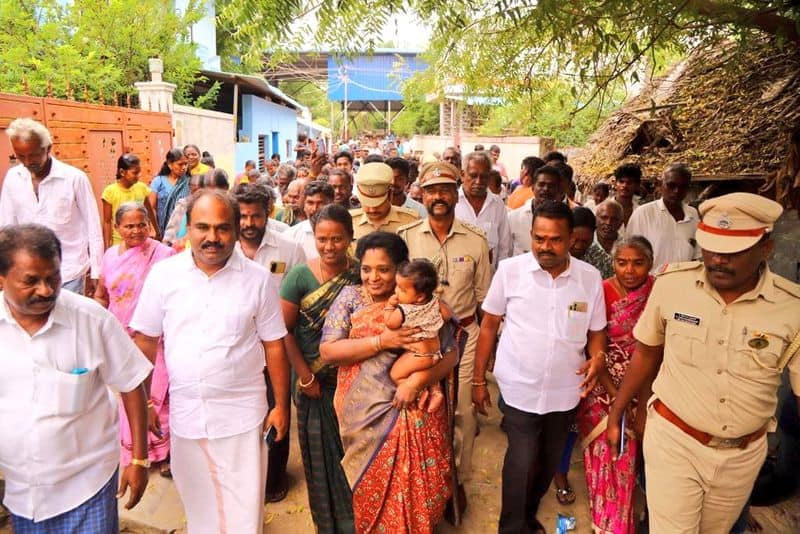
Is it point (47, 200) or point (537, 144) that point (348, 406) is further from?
point (537, 144)

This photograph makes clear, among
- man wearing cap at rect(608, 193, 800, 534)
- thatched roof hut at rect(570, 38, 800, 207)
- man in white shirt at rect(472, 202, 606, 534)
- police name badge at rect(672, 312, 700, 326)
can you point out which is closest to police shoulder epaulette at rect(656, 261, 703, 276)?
man wearing cap at rect(608, 193, 800, 534)

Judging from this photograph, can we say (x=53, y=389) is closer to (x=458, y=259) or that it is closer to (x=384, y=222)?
(x=458, y=259)

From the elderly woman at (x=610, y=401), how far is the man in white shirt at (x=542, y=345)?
0.19 metres

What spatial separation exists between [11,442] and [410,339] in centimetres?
152

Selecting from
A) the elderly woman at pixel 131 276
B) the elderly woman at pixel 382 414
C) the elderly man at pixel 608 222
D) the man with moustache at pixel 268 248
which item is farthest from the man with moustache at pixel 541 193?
the elderly woman at pixel 131 276

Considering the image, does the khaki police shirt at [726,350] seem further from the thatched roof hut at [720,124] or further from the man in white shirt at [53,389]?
the man in white shirt at [53,389]

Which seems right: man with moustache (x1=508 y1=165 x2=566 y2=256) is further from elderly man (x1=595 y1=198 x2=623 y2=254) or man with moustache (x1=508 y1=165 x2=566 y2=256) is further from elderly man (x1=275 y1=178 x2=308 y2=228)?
elderly man (x1=275 y1=178 x2=308 y2=228)

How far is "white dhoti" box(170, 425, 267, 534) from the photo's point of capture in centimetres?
271

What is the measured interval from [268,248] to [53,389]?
5.37ft

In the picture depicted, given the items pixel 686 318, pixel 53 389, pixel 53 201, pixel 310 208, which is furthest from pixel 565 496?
pixel 53 201

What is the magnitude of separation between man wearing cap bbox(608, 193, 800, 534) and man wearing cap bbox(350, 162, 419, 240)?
1.89m

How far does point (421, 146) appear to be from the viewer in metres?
25.8

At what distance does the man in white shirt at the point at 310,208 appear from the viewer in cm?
412

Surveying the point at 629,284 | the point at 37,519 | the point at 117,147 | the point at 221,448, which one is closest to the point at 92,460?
the point at 37,519
